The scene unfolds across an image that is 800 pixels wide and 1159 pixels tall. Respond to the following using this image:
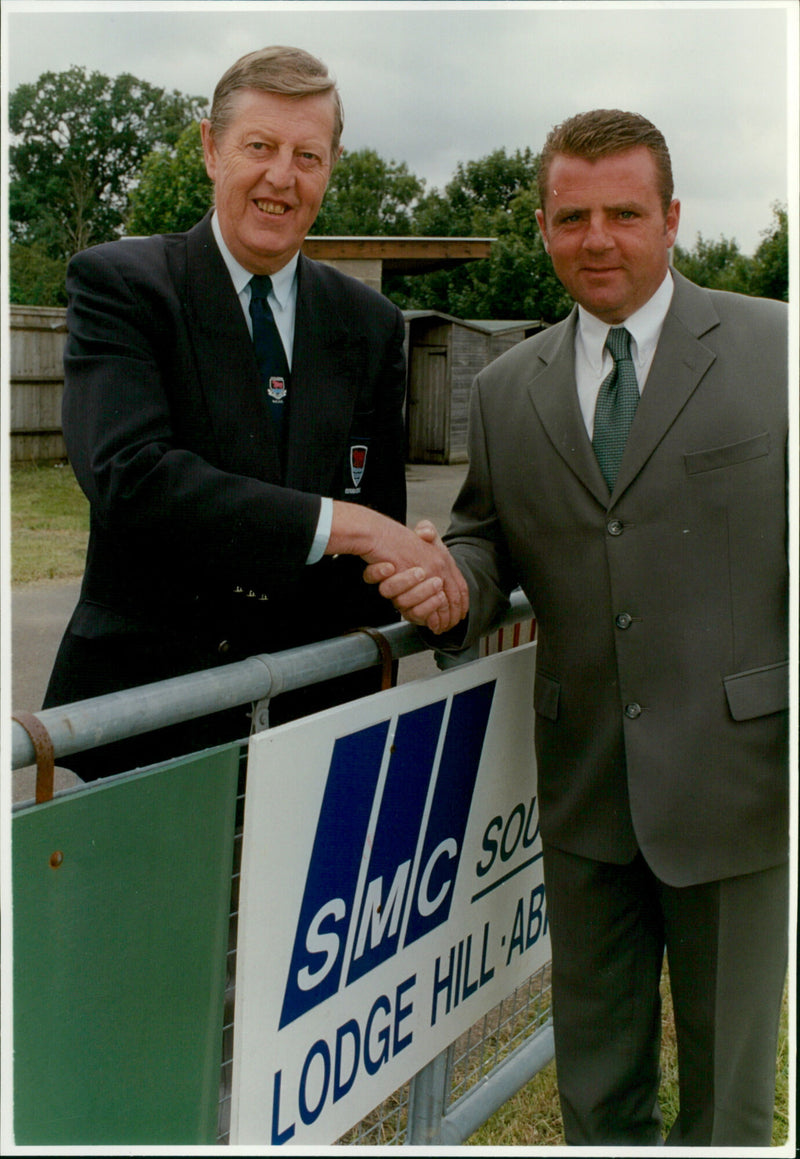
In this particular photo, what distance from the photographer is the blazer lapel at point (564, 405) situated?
196 cm

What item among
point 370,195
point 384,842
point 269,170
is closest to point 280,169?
point 269,170

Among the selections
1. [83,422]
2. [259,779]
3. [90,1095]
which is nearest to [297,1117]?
[90,1095]

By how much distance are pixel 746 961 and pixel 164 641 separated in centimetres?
118

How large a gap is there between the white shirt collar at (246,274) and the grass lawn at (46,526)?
6.51 meters

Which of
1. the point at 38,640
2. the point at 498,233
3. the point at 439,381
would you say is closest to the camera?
the point at 38,640

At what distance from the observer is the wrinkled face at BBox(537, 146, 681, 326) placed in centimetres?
189

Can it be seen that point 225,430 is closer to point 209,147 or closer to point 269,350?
point 269,350

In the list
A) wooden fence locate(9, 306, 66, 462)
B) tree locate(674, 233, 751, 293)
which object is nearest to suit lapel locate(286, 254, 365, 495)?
wooden fence locate(9, 306, 66, 462)

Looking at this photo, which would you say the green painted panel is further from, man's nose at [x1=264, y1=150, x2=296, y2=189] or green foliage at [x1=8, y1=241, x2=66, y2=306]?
green foliage at [x1=8, y1=241, x2=66, y2=306]

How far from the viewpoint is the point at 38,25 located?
4.93ft

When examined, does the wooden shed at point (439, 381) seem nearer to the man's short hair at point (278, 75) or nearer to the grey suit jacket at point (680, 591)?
the grey suit jacket at point (680, 591)

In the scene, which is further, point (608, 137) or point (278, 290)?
point (278, 290)

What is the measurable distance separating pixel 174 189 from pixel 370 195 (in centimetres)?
789

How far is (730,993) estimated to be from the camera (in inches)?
78.0
